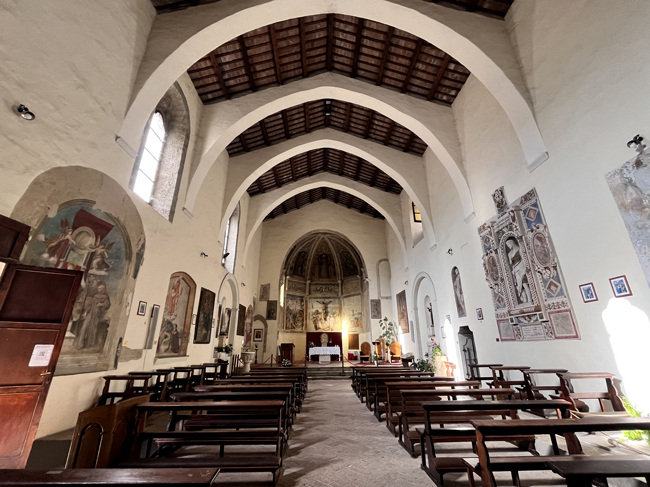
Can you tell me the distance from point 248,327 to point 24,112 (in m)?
11.3

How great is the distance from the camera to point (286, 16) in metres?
6.00

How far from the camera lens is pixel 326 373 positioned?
39.4 feet

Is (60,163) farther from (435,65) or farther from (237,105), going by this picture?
(435,65)

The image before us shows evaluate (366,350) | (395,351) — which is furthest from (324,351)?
(395,351)

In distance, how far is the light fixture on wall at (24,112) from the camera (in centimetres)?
326

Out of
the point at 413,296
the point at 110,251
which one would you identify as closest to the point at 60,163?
the point at 110,251

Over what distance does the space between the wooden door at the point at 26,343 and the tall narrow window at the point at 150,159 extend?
3297 millimetres

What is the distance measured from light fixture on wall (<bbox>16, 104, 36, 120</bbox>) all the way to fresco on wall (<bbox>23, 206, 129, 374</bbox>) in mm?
1140

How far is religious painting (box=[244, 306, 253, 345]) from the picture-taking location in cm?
1283

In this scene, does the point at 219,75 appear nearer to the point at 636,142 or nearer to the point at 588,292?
the point at 636,142

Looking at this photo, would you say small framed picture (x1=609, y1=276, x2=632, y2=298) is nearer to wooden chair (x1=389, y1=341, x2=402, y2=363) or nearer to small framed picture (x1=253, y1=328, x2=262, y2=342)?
wooden chair (x1=389, y1=341, x2=402, y2=363)

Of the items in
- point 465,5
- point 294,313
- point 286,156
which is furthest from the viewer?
point 294,313

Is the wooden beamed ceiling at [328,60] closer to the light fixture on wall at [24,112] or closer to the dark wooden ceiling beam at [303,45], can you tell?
the dark wooden ceiling beam at [303,45]

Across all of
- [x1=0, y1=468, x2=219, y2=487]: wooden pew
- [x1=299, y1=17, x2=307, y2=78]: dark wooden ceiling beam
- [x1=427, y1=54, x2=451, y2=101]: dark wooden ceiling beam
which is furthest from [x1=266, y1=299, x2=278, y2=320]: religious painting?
[x1=0, y1=468, x2=219, y2=487]: wooden pew
